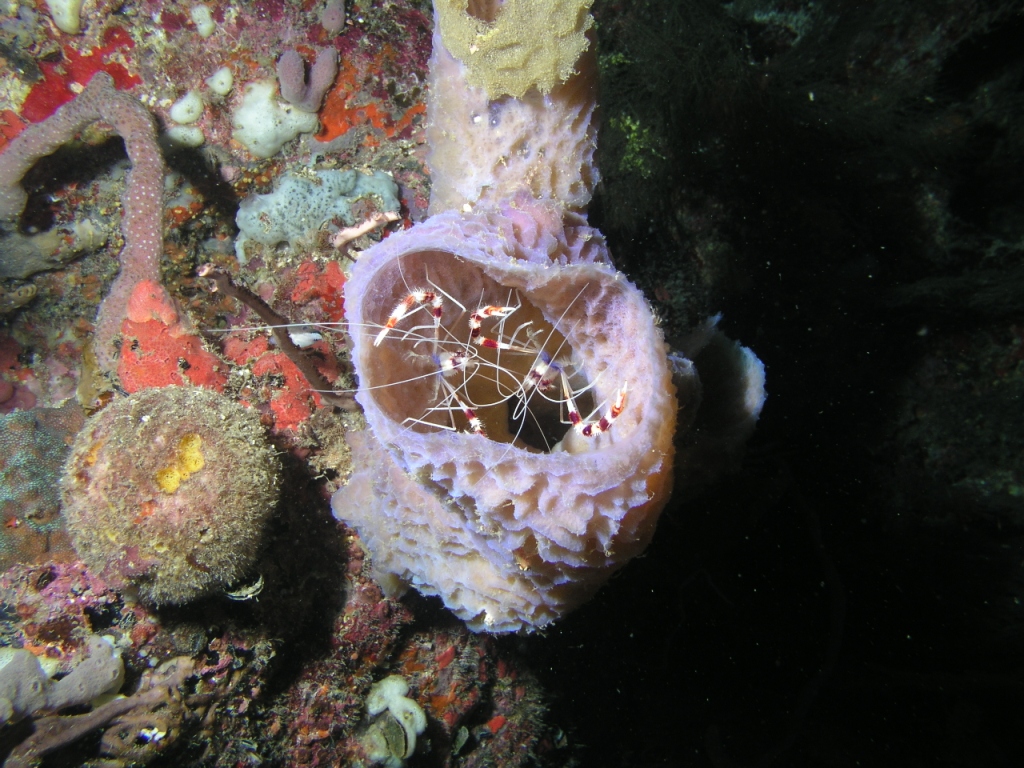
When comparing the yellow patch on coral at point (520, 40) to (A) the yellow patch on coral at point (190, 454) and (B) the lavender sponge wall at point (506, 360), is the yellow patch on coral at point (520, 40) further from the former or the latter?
(A) the yellow patch on coral at point (190, 454)

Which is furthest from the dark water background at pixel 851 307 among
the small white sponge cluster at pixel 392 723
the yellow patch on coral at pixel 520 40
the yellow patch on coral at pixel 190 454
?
the yellow patch on coral at pixel 190 454

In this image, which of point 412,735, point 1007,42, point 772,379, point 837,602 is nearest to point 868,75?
point 1007,42

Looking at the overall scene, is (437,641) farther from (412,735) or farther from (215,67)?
(215,67)

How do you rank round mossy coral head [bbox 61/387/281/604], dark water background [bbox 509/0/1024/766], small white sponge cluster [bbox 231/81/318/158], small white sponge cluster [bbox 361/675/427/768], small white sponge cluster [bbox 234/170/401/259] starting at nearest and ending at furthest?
round mossy coral head [bbox 61/387/281/604] → small white sponge cluster [bbox 234/170/401/259] → small white sponge cluster [bbox 231/81/318/158] → small white sponge cluster [bbox 361/675/427/768] → dark water background [bbox 509/0/1024/766]

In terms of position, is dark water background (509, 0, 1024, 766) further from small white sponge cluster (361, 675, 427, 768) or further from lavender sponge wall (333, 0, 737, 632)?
lavender sponge wall (333, 0, 737, 632)

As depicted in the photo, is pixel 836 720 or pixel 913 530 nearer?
pixel 913 530

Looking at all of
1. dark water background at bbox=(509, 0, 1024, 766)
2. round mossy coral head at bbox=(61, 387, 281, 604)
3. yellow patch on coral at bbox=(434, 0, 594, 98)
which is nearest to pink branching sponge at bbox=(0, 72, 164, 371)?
round mossy coral head at bbox=(61, 387, 281, 604)
